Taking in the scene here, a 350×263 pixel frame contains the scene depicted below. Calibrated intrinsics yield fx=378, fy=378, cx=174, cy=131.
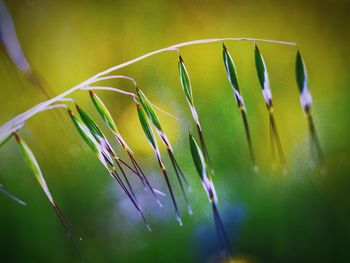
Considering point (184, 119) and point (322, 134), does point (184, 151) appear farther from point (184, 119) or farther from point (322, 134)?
point (322, 134)

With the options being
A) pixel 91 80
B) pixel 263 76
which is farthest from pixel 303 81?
pixel 91 80

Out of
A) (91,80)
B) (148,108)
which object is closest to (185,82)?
(148,108)

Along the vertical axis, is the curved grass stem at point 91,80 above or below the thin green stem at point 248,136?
above

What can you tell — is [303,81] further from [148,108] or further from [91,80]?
[91,80]

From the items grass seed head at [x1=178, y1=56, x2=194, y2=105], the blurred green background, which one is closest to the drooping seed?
the blurred green background

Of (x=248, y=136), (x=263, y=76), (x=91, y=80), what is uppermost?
(x=91, y=80)

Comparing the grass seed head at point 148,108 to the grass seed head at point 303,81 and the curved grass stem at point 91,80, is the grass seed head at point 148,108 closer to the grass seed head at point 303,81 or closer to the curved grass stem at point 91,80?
the curved grass stem at point 91,80

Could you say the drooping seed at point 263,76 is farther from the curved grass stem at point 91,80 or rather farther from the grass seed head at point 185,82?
the grass seed head at point 185,82

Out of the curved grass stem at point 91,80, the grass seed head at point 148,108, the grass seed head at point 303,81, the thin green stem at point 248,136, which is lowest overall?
the thin green stem at point 248,136

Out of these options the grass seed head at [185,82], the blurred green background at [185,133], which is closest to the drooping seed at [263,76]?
the blurred green background at [185,133]

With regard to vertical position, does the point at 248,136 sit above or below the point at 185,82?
below
